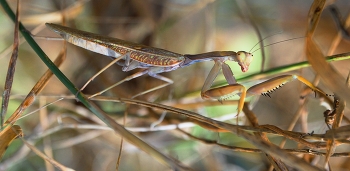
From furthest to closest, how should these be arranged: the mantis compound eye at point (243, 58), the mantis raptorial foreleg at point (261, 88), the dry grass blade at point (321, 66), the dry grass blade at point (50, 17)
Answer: the dry grass blade at point (50, 17) → the mantis compound eye at point (243, 58) → the mantis raptorial foreleg at point (261, 88) → the dry grass blade at point (321, 66)

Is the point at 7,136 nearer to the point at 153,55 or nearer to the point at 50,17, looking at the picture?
the point at 153,55

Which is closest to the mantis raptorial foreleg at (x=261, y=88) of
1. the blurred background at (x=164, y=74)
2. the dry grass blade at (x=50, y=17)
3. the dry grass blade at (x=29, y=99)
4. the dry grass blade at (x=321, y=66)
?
the dry grass blade at (x=321, y=66)

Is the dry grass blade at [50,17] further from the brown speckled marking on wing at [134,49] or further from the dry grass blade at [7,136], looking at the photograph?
the dry grass blade at [7,136]

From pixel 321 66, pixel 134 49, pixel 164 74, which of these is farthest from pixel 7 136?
pixel 164 74

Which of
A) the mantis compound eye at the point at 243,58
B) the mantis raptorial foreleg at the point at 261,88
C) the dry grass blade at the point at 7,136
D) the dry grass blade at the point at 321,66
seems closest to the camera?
the dry grass blade at the point at 321,66

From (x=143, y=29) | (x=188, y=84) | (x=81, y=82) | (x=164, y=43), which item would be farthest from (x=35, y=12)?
(x=188, y=84)

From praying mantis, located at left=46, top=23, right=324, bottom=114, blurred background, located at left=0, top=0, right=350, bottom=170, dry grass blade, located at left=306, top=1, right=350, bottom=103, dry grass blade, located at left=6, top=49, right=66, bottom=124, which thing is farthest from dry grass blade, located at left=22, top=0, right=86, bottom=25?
dry grass blade, located at left=306, top=1, right=350, bottom=103
